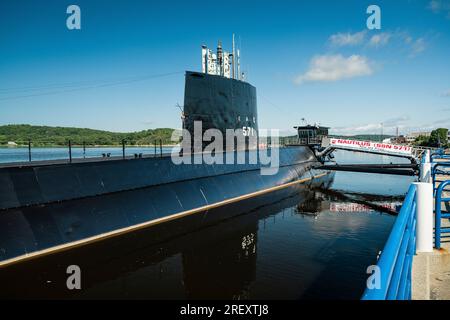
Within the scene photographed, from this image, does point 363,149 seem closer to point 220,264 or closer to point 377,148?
point 377,148

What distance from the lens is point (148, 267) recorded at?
28.1ft

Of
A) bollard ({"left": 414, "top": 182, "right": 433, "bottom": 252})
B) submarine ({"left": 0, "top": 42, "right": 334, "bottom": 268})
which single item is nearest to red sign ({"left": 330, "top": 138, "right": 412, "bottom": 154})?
submarine ({"left": 0, "top": 42, "right": 334, "bottom": 268})

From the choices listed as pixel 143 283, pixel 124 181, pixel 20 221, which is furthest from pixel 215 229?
pixel 20 221

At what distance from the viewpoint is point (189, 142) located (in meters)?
15.9

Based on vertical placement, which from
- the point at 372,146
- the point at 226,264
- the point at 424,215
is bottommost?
the point at 226,264

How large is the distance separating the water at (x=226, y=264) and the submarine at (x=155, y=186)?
60 centimetres

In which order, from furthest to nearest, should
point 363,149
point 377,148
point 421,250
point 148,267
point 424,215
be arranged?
point 363,149, point 377,148, point 148,267, point 421,250, point 424,215

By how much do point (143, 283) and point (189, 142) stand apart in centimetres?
912

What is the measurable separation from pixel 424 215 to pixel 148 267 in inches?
268

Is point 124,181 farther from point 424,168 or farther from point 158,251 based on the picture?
point 424,168

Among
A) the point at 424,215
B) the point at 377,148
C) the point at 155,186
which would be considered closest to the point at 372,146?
the point at 377,148

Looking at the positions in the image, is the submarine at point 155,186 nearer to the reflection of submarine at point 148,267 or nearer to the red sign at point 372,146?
the reflection of submarine at point 148,267

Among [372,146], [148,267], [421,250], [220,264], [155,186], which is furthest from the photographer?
[372,146]
